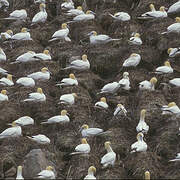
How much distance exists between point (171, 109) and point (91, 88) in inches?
Answer: 165

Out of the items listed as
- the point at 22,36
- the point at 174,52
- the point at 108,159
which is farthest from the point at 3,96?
the point at 174,52

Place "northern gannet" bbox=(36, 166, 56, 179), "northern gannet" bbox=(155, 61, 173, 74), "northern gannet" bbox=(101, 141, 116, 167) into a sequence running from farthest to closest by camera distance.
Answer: "northern gannet" bbox=(155, 61, 173, 74) → "northern gannet" bbox=(101, 141, 116, 167) → "northern gannet" bbox=(36, 166, 56, 179)

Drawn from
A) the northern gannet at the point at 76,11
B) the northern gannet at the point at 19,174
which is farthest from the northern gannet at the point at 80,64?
the northern gannet at the point at 19,174

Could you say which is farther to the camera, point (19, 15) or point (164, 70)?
point (19, 15)

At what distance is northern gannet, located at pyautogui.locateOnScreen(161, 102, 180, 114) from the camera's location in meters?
25.7

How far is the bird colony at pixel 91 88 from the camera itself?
77.8 feet

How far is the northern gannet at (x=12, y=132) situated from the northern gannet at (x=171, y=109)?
4.83 m

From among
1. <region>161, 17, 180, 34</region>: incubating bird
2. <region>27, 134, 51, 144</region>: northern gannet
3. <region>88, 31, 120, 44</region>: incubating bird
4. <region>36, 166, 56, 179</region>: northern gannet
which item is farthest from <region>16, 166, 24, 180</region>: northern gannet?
<region>161, 17, 180, 34</region>: incubating bird

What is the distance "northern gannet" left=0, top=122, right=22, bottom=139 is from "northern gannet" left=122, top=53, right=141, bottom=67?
644 centimetres

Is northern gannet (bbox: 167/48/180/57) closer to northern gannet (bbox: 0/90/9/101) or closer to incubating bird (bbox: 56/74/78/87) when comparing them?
incubating bird (bbox: 56/74/78/87)

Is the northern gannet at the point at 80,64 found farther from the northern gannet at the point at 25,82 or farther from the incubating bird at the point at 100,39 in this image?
the northern gannet at the point at 25,82

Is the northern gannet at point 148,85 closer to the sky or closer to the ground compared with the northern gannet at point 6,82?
closer to the sky

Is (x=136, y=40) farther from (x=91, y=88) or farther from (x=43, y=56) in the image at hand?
(x=43, y=56)

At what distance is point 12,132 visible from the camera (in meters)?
24.6
